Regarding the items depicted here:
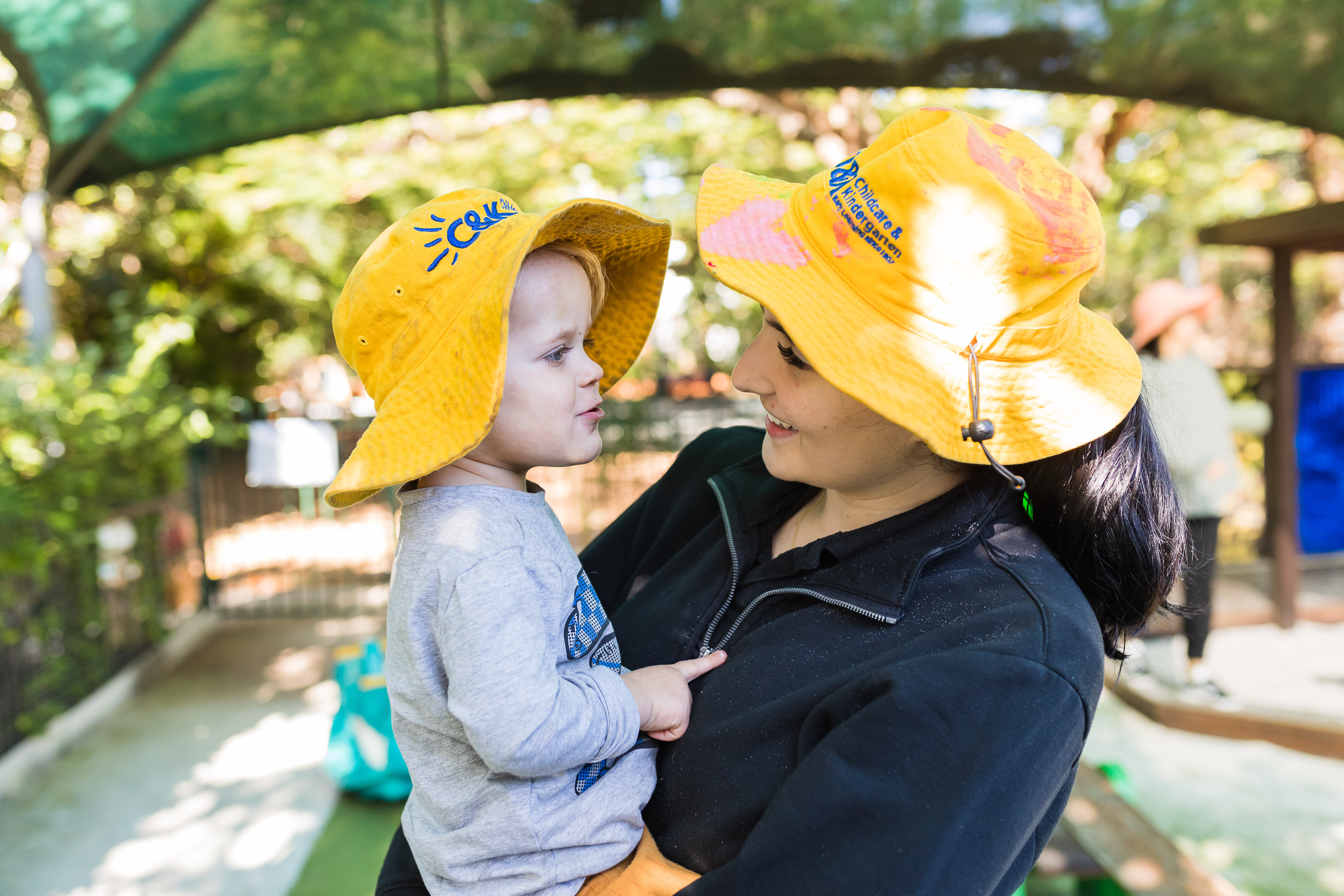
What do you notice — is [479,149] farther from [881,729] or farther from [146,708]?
[881,729]

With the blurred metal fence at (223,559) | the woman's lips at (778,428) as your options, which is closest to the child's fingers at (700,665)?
the woman's lips at (778,428)

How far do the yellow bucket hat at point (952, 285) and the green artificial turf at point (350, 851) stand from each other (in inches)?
102

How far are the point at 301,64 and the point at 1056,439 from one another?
4612mm

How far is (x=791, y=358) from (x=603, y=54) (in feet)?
12.7

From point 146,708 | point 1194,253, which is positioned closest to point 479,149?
point 146,708

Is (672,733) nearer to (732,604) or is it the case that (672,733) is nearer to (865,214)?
(732,604)

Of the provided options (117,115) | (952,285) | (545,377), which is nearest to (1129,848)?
(952,285)

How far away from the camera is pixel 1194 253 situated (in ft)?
34.9

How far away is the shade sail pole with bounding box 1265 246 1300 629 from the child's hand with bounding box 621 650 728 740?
5.71m

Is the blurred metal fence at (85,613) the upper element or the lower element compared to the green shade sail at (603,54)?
lower

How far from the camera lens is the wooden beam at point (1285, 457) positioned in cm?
559

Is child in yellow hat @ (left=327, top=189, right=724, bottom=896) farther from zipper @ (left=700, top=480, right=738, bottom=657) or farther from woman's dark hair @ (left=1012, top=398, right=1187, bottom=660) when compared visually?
woman's dark hair @ (left=1012, top=398, right=1187, bottom=660)

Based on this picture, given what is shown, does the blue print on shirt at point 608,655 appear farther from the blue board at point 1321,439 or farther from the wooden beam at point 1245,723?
the blue board at point 1321,439

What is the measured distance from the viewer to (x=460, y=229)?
4.04ft
